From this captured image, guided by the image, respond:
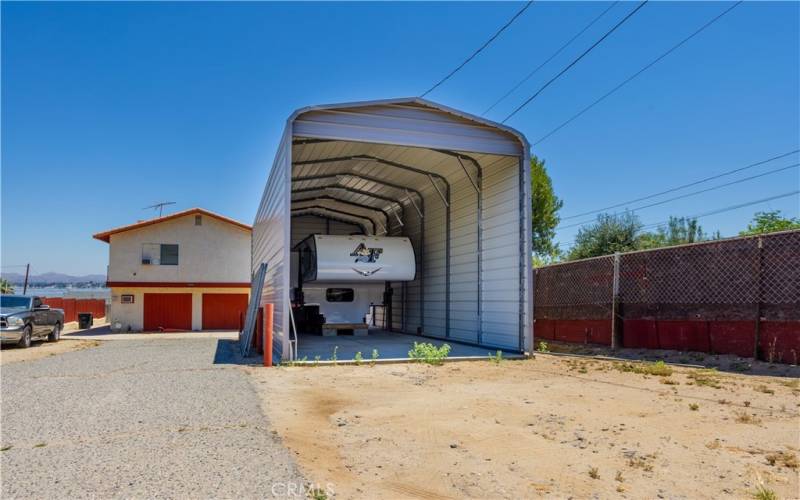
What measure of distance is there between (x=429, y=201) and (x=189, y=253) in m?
15.1

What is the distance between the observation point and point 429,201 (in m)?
17.9

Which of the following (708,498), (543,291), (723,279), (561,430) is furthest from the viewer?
(543,291)

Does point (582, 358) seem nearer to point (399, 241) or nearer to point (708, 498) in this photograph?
point (399, 241)

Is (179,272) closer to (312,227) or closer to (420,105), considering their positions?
(312,227)

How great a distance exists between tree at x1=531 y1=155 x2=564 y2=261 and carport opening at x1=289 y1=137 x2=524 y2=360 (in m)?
16.0

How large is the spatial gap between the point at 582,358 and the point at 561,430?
6792 millimetres

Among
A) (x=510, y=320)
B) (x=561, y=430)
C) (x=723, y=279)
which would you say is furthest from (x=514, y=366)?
(x=561, y=430)

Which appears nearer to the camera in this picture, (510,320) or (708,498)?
(708,498)

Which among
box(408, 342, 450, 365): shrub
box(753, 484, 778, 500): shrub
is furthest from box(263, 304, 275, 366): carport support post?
box(753, 484, 778, 500): shrub

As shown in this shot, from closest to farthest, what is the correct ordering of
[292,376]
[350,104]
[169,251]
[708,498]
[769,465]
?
[708,498]
[769,465]
[292,376]
[350,104]
[169,251]

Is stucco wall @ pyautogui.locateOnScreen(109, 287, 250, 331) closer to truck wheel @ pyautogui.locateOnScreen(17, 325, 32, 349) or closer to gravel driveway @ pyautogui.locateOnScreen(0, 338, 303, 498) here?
truck wheel @ pyautogui.locateOnScreen(17, 325, 32, 349)

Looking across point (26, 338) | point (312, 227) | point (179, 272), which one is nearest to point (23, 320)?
point (26, 338)

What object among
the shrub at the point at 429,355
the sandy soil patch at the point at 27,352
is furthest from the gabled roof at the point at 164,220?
the shrub at the point at 429,355

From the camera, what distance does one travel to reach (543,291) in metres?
16.4
